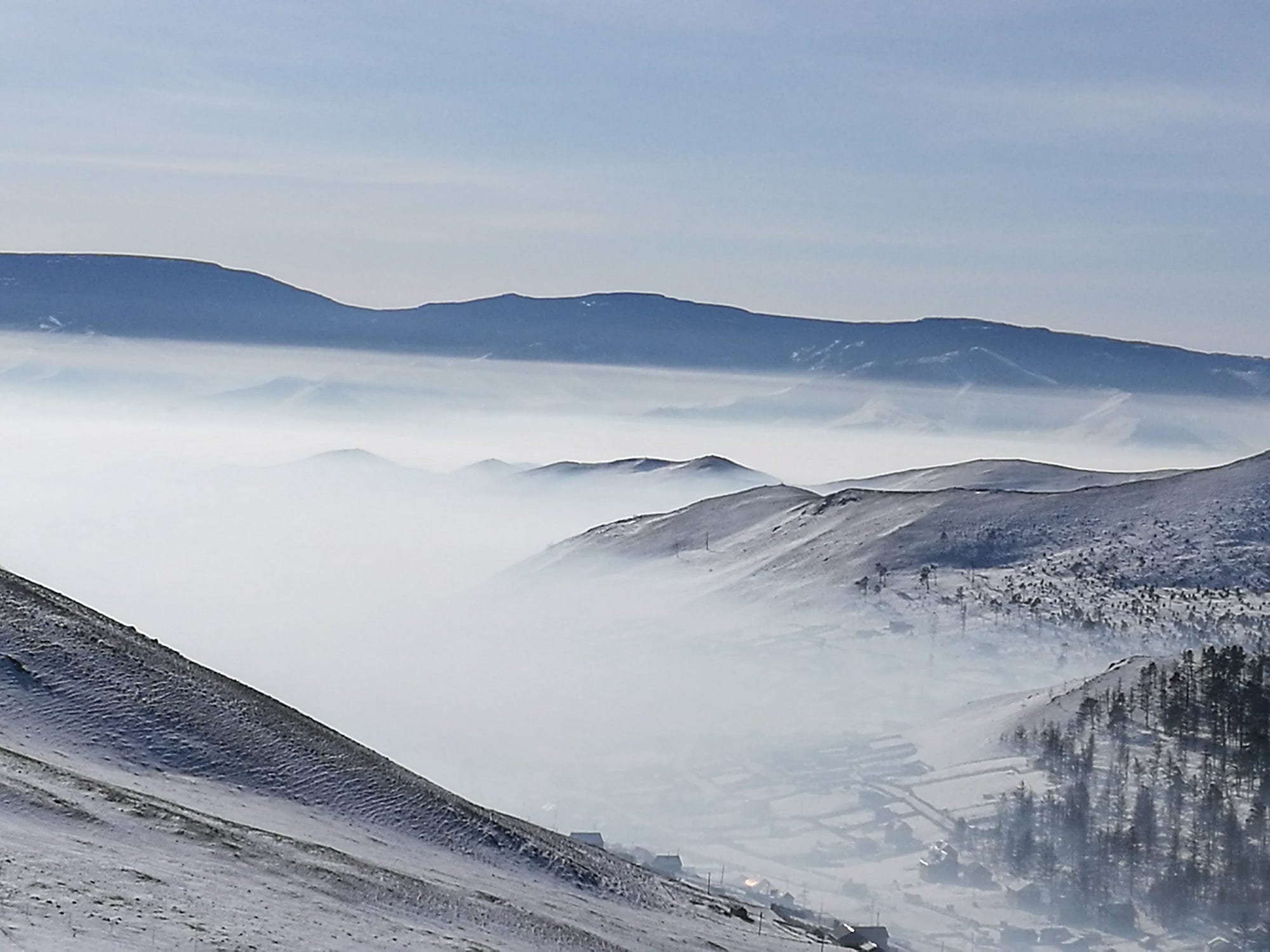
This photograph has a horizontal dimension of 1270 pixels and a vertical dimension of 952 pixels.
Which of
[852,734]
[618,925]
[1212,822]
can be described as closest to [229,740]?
[618,925]

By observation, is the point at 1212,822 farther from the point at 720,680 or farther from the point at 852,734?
the point at 720,680

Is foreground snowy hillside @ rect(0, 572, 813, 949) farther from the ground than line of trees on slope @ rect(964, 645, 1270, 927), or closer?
farther from the ground

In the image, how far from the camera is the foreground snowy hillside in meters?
25.5

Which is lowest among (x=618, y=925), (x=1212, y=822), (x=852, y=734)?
(x=852, y=734)

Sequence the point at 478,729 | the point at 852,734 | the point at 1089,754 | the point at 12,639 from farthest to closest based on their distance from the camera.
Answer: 1. the point at 478,729
2. the point at 852,734
3. the point at 1089,754
4. the point at 12,639

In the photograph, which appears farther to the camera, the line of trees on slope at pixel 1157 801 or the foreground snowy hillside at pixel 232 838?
the line of trees on slope at pixel 1157 801

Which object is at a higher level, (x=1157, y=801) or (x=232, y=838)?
(x=232, y=838)

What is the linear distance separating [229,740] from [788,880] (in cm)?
5946

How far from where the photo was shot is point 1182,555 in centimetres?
18612

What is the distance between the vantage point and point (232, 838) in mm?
33156

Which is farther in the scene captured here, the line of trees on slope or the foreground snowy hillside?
the line of trees on slope

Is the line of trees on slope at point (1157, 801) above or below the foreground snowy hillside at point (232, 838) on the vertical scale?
below

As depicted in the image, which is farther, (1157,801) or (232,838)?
(1157,801)

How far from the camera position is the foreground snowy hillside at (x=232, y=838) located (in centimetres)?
2547
